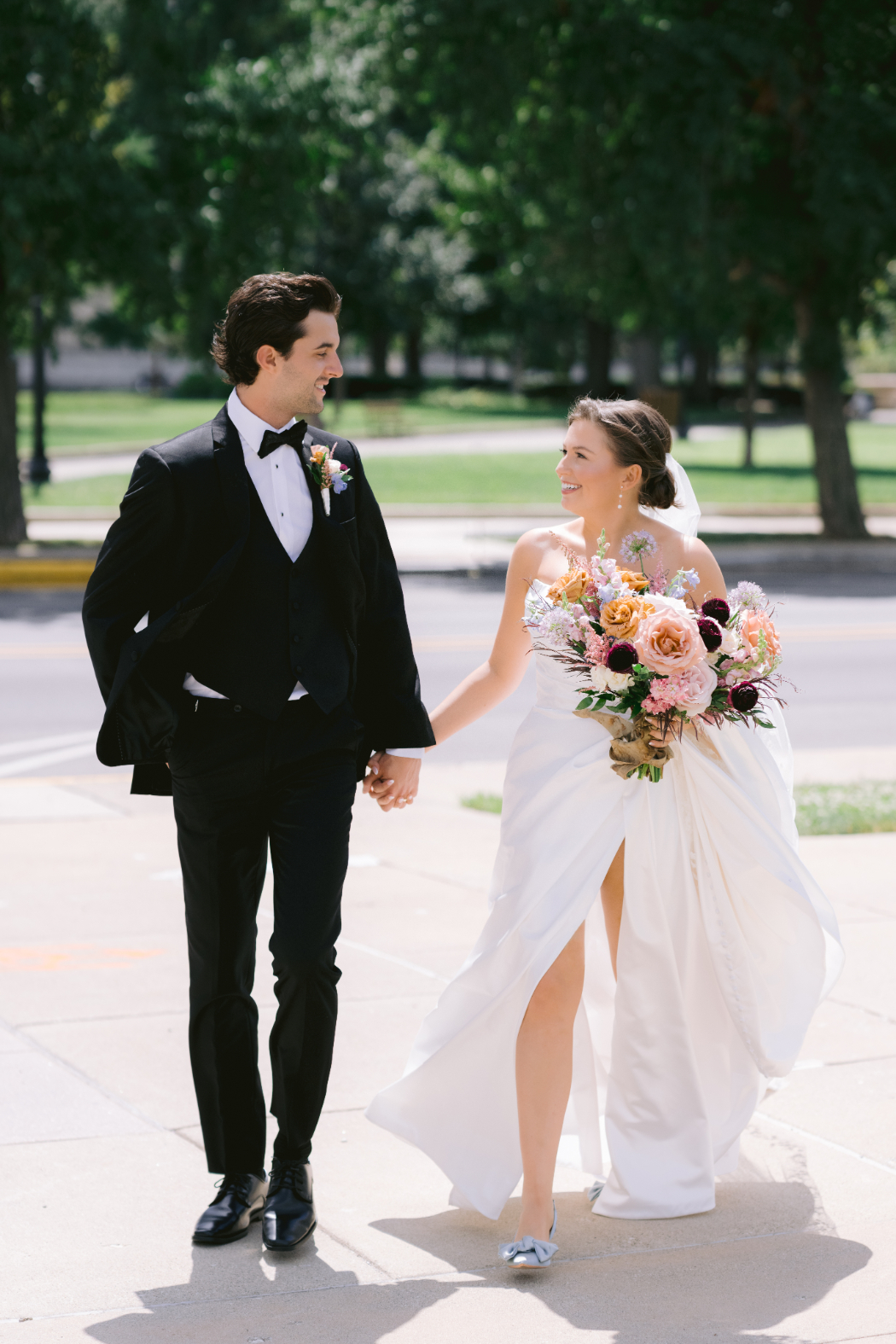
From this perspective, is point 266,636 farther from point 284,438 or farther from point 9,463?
point 9,463

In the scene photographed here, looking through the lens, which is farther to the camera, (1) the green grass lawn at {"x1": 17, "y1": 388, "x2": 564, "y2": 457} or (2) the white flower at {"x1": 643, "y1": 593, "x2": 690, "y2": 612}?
(1) the green grass lawn at {"x1": 17, "y1": 388, "x2": 564, "y2": 457}

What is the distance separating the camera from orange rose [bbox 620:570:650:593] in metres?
4.03

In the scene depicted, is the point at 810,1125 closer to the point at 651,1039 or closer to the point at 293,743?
the point at 651,1039

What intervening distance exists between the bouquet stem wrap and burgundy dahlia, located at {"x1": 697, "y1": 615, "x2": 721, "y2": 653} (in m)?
0.23

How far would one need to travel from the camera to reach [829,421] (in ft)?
77.4

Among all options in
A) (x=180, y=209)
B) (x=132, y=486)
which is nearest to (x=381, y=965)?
(x=132, y=486)

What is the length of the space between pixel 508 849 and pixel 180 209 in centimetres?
1824

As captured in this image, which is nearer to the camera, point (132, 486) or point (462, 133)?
point (132, 486)

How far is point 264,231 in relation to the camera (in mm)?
22109

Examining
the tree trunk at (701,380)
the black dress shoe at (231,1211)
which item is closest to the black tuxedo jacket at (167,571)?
the black dress shoe at (231,1211)

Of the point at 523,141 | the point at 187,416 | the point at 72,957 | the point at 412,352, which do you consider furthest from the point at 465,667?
the point at 412,352

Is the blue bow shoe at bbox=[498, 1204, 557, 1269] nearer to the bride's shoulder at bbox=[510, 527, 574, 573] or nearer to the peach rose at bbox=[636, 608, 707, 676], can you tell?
the peach rose at bbox=[636, 608, 707, 676]

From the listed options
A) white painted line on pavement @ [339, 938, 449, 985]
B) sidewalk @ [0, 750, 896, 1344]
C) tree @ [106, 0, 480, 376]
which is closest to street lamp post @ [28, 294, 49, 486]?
tree @ [106, 0, 480, 376]

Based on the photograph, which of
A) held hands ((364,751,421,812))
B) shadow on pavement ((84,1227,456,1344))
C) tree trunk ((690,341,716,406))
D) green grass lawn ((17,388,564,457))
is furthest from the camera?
tree trunk ((690,341,716,406))
